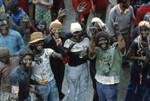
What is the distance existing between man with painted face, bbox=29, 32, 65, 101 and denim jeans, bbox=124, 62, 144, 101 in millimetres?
1321

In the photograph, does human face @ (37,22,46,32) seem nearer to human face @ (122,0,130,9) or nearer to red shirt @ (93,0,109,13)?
human face @ (122,0,130,9)

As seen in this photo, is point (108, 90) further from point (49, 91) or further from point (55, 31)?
point (55, 31)

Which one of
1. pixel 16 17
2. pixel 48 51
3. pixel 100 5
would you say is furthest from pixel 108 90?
pixel 100 5

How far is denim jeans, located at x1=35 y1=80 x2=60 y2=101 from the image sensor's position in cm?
499

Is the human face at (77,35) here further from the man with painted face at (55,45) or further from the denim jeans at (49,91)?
the denim jeans at (49,91)

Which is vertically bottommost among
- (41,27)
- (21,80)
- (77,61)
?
(21,80)

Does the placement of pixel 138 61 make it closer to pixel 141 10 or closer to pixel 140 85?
pixel 140 85

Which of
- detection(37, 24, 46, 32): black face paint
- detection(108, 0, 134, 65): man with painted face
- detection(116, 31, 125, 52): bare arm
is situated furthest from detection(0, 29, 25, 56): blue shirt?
detection(108, 0, 134, 65): man with painted face

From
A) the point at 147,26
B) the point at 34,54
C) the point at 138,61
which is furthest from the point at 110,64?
the point at 34,54

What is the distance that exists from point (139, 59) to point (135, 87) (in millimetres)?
644

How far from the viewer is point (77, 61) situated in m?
5.28

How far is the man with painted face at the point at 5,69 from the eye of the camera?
4.74 metres

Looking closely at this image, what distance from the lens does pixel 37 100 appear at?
16.5 ft

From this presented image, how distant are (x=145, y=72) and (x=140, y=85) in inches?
11.7
